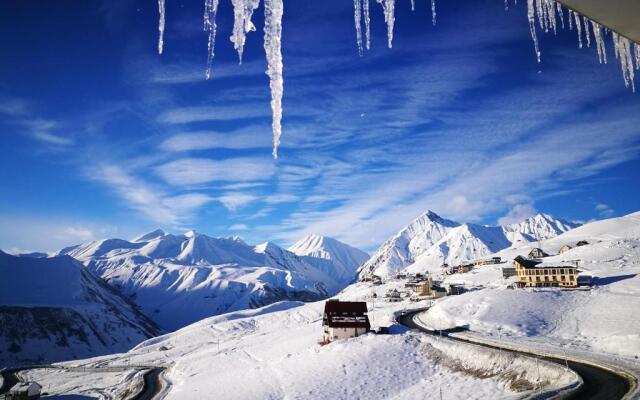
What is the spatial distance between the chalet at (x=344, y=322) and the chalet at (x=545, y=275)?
5114 centimetres

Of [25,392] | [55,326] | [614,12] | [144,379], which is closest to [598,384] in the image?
[614,12]

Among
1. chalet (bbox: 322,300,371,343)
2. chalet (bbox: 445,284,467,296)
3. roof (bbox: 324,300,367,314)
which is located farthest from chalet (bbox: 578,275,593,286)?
chalet (bbox: 322,300,371,343)

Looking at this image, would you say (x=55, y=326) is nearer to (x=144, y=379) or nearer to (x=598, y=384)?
(x=144, y=379)

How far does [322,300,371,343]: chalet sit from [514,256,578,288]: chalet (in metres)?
51.1

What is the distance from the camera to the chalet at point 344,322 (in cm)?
5353

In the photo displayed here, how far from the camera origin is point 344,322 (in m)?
53.9

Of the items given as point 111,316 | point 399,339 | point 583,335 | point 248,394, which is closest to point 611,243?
point 583,335

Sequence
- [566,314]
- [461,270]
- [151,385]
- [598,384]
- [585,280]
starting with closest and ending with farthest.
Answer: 1. [598,384]
2. [566,314]
3. [151,385]
4. [585,280]
5. [461,270]

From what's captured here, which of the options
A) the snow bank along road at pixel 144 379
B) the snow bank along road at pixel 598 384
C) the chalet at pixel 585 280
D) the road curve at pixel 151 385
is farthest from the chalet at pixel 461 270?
the snow bank along road at pixel 598 384

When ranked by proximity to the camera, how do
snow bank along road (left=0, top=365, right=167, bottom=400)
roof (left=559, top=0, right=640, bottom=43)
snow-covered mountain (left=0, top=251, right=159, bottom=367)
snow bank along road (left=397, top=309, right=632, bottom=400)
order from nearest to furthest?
roof (left=559, top=0, right=640, bottom=43)
snow bank along road (left=397, top=309, right=632, bottom=400)
snow bank along road (left=0, top=365, right=167, bottom=400)
snow-covered mountain (left=0, top=251, right=159, bottom=367)

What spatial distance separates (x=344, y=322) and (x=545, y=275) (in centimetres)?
5617

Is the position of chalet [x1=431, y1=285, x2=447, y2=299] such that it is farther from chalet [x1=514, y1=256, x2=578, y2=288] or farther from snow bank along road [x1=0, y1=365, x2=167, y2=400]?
snow bank along road [x1=0, y1=365, x2=167, y2=400]

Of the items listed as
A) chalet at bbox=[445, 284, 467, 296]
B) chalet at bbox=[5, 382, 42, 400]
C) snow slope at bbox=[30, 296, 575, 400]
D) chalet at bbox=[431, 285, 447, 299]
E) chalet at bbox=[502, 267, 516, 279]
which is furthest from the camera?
chalet at bbox=[502, 267, 516, 279]

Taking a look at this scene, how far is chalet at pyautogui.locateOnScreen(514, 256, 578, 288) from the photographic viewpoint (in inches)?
3168
